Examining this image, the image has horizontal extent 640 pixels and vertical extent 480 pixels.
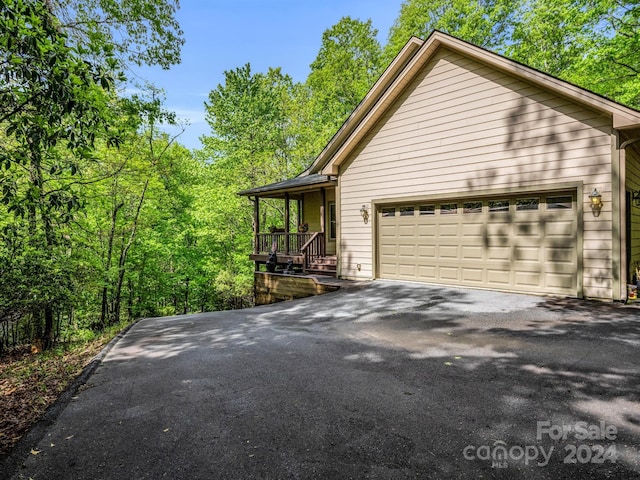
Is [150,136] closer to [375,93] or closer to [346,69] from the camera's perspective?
[375,93]

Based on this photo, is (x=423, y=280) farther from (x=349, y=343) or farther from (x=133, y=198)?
(x=133, y=198)

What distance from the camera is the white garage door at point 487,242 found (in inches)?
295

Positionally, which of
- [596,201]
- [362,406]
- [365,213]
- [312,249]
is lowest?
[362,406]

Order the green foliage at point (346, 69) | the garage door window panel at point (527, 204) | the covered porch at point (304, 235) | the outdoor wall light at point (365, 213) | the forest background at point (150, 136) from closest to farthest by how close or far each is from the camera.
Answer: the forest background at point (150, 136) < the garage door window panel at point (527, 204) < the outdoor wall light at point (365, 213) < the covered porch at point (304, 235) < the green foliage at point (346, 69)

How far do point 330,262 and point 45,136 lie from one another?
29.9 feet

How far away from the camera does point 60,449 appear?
2586 mm

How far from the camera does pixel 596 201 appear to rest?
6.88m

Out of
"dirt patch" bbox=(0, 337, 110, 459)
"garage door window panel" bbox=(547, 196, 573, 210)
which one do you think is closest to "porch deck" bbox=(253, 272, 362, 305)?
"garage door window panel" bbox=(547, 196, 573, 210)

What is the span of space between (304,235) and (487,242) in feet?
22.0

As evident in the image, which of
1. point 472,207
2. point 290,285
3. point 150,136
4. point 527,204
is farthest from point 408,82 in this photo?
point 150,136

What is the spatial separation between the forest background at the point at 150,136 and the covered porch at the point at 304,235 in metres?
5.00

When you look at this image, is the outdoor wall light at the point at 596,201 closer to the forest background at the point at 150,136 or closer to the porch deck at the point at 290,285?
the porch deck at the point at 290,285

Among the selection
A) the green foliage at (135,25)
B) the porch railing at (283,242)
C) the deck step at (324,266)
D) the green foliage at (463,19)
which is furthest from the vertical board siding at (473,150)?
the green foliage at (463,19)

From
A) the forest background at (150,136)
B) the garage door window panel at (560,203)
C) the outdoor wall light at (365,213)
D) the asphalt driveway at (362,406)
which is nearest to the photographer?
the asphalt driveway at (362,406)
